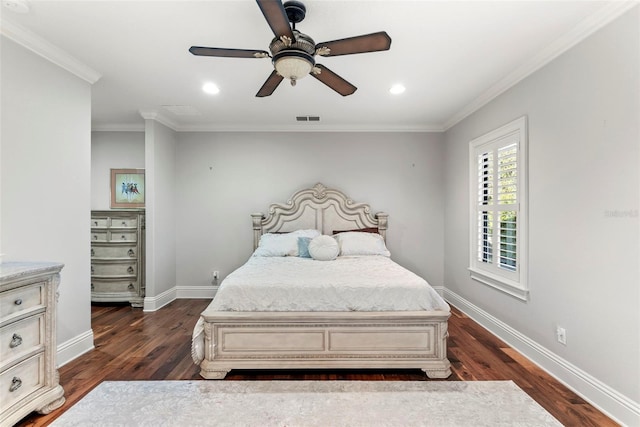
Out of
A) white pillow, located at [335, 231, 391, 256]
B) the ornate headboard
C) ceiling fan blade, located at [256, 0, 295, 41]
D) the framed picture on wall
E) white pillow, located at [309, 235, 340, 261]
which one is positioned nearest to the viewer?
ceiling fan blade, located at [256, 0, 295, 41]

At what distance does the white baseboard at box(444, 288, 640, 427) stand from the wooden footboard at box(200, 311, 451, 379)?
0.85 m

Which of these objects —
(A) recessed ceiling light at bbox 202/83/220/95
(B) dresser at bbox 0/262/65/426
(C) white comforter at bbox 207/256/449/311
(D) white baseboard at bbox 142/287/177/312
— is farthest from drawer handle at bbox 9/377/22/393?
(A) recessed ceiling light at bbox 202/83/220/95

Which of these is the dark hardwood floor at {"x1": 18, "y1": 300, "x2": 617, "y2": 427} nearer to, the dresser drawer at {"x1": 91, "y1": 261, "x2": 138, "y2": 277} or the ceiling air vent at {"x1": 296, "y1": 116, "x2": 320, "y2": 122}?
the dresser drawer at {"x1": 91, "y1": 261, "x2": 138, "y2": 277}

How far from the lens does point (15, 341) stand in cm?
178

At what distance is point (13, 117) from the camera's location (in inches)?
86.4

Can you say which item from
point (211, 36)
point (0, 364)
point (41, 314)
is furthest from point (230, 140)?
point (0, 364)

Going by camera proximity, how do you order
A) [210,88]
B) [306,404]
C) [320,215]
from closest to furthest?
[306,404]
[210,88]
[320,215]

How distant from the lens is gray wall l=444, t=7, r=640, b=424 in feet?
5.96

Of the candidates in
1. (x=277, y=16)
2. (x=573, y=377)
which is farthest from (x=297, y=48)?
(x=573, y=377)

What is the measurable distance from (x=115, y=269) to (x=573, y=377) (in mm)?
5116

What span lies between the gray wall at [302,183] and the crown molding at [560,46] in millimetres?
1347

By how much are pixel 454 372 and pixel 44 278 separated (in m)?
3.10

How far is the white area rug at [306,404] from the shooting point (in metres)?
1.88

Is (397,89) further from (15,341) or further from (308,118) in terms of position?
(15,341)
